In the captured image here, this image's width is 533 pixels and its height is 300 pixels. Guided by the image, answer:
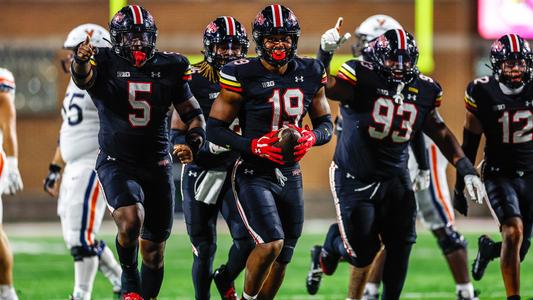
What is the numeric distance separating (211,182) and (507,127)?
198 centimetres

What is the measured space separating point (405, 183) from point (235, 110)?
123cm

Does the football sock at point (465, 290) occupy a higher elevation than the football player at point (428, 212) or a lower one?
lower

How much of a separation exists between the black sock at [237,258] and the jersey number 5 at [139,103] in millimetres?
949

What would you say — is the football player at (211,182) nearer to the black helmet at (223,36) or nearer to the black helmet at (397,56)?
the black helmet at (223,36)

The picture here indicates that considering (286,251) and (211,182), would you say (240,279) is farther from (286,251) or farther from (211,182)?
(286,251)

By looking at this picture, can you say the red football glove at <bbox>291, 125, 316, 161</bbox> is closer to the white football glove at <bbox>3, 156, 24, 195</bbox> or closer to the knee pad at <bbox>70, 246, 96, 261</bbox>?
the white football glove at <bbox>3, 156, 24, 195</bbox>

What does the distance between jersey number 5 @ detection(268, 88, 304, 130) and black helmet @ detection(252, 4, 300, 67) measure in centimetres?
18

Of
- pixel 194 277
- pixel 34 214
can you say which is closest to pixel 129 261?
pixel 194 277

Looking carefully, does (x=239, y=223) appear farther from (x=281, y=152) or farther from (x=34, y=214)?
(x=34, y=214)

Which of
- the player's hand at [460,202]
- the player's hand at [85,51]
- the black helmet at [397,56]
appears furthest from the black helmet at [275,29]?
the player's hand at [460,202]

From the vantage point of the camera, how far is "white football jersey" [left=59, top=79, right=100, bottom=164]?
8.19m

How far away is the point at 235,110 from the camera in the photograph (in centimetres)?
654

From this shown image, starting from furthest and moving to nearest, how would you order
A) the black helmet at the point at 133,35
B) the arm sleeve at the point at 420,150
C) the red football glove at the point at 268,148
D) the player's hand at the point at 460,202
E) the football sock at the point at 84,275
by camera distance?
the football sock at the point at 84,275
the arm sleeve at the point at 420,150
the player's hand at the point at 460,202
the black helmet at the point at 133,35
the red football glove at the point at 268,148

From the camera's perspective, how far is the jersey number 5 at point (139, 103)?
22.2ft
